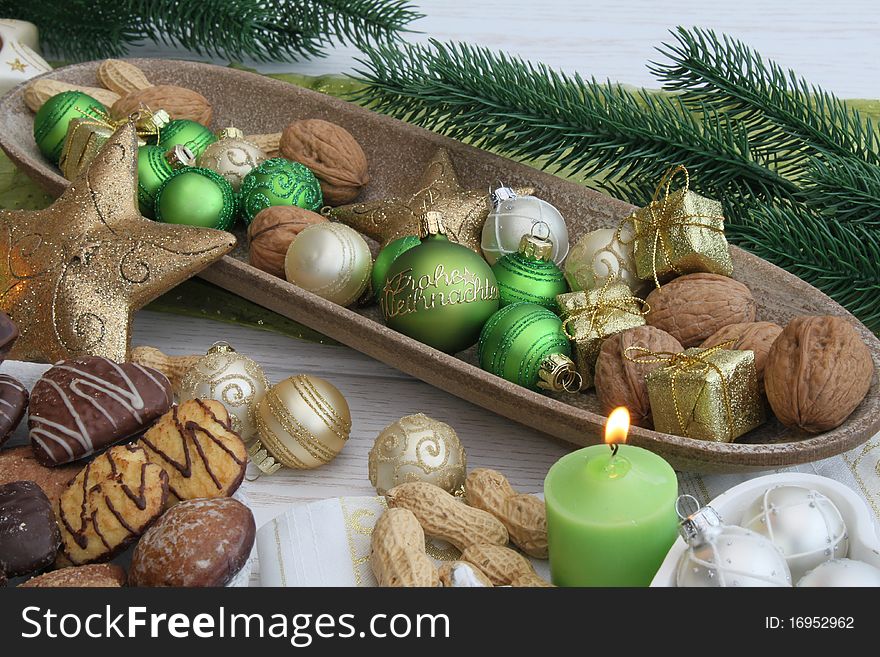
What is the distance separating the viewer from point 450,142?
43.9 inches

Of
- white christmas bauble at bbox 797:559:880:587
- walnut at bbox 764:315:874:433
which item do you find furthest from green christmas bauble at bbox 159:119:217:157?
white christmas bauble at bbox 797:559:880:587

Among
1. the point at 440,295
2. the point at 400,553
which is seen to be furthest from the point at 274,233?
the point at 400,553

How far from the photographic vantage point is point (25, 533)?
0.62 m

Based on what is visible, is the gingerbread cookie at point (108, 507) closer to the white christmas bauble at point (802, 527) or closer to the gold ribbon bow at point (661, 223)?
the white christmas bauble at point (802, 527)

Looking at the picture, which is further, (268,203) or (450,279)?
(268,203)

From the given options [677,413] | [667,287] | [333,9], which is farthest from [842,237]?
[333,9]

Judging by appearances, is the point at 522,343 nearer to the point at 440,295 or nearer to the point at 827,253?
the point at 440,295

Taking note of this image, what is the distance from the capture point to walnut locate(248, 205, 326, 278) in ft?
3.20

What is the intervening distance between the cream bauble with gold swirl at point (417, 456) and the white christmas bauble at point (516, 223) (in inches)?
9.7

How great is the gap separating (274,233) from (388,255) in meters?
0.12

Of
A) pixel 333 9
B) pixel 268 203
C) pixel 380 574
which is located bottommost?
pixel 380 574

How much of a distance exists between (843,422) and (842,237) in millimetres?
229
